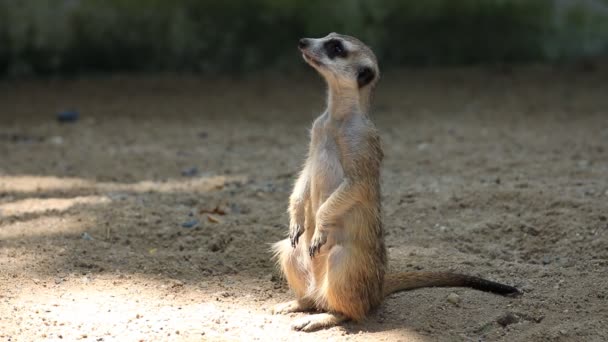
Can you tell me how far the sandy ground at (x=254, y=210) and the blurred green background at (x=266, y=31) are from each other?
0.32 meters

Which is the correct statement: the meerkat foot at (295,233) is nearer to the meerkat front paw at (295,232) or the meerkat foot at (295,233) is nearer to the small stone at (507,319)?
the meerkat front paw at (295,232)

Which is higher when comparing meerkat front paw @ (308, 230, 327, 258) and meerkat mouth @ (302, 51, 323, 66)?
meerkat mouth @ (302, 51, 323, 66)

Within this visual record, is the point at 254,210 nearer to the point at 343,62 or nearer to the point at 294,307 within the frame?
the point at 294,307

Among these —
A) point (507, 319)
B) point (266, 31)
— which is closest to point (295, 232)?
point (507, 319)

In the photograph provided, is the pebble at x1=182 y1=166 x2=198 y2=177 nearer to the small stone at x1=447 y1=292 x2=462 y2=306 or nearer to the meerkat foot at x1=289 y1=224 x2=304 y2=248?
the meerkat foot at x1=289 y1=224 x2=304 y2=248

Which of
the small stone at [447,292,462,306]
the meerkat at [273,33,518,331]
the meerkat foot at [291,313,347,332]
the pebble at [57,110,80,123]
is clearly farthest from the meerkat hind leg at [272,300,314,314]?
the pebble at [57,110,80,123]

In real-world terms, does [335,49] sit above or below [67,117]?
above

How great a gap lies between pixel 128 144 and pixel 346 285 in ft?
9.60

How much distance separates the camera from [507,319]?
2639 mm

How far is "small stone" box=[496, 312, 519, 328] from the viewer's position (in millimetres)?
2633

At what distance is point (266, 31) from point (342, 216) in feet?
13.9

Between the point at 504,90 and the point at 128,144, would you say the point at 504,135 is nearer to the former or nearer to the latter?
the point at 504,90

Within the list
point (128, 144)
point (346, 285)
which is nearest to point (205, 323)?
point (346, 285)

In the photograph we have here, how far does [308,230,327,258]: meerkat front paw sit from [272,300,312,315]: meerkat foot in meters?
0.22
